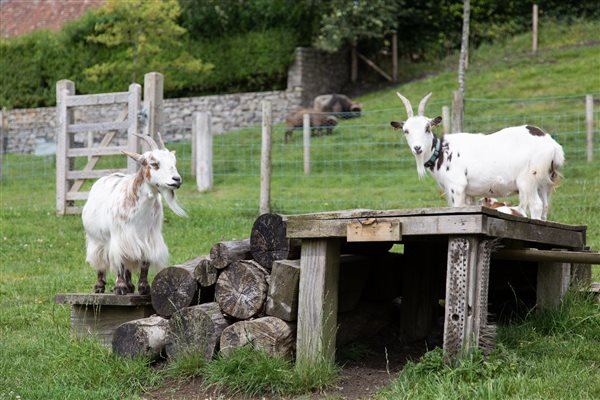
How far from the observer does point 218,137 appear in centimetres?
2462

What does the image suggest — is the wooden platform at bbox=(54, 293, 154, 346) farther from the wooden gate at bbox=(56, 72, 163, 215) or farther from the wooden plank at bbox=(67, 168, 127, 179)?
the wooden plank at bbox=(67, 168, 127, 179)

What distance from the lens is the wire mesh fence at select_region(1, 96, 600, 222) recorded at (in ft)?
48.0

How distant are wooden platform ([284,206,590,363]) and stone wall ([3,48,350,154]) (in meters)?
21.5

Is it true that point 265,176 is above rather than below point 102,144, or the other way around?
below

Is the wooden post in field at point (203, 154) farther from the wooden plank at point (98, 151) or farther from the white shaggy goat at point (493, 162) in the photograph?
the white shaggy goat at point (493, 162)

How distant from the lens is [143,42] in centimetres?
2678

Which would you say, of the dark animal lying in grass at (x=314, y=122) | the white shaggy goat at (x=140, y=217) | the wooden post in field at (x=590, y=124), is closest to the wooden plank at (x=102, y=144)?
the white shaggy goat at (x=140, y=217)

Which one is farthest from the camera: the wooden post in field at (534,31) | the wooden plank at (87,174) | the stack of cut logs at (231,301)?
the wooden post in field at (534,31)

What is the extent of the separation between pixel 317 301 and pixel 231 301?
705mm

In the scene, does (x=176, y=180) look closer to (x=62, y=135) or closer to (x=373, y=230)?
(x=373, y=230)

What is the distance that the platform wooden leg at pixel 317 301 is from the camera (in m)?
6.18

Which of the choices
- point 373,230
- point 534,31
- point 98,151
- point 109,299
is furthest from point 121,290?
point 534,31

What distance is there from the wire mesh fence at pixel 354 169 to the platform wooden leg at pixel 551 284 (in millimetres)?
5737

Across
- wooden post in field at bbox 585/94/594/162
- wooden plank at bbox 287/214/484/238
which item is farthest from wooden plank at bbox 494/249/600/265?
wooden post in field at bbox 585/94/594/162
